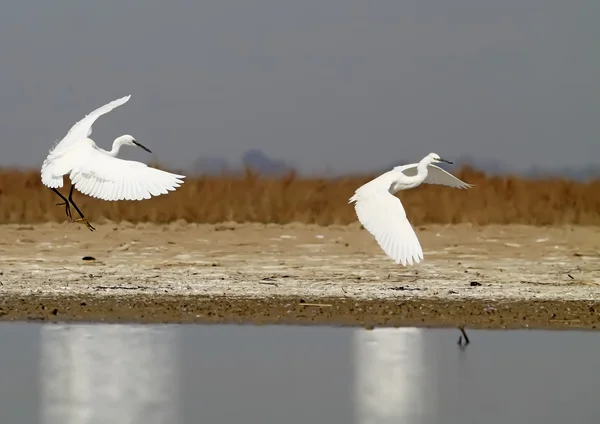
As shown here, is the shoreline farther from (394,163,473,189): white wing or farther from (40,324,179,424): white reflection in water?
(394,163,473,189): white wing

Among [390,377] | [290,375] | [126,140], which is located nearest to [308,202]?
[126,140]

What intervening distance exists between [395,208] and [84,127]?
4.02 m

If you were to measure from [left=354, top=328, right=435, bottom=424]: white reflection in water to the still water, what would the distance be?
0.01m

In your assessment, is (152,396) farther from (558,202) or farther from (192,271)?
(558,202)

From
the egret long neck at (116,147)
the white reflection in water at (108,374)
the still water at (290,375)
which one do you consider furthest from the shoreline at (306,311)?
the egret long neck at (116,147)

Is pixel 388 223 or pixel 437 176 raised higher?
pixel 437 176

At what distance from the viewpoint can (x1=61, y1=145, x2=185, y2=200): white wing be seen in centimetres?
1302

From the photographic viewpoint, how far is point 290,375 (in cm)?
977

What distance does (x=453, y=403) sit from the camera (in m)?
8.77

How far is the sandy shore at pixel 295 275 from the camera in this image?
41.5ft

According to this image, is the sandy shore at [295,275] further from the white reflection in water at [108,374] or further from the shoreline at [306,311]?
the white reflection in water at [108,374]

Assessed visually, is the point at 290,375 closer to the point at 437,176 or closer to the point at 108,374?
the point at 108,374

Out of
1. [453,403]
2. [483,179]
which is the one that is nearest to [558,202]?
[483,179]

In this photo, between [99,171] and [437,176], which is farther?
[437,176]
